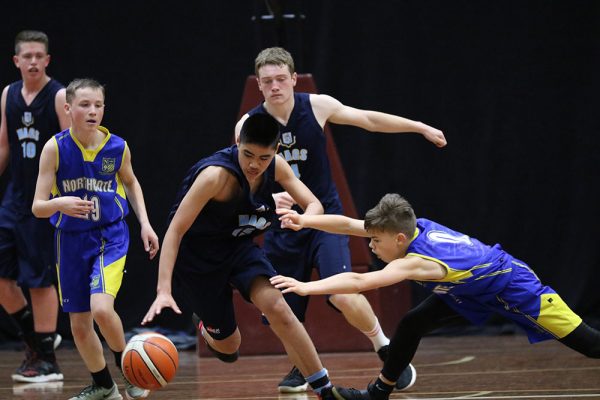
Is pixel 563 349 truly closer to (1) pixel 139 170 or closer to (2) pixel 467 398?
(2) pixel 467 398

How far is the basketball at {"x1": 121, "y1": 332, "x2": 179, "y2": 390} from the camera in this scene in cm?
450

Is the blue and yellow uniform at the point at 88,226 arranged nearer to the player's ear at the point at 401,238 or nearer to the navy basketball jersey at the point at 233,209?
the navy basketball jersey at the point at 233,209

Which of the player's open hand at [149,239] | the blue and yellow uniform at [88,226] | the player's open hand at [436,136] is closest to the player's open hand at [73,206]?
the blue and yellow uniform at [88,226]

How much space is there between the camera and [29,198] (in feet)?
20.4

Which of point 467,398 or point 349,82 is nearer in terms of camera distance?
point 467,398

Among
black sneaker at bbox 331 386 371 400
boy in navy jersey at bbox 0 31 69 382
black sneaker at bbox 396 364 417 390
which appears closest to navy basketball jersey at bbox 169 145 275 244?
black sneaker at bbox 331 386 371 400

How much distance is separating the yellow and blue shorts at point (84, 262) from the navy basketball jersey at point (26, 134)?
128 centimetres

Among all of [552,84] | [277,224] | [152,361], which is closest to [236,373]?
[277,224]

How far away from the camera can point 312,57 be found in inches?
326

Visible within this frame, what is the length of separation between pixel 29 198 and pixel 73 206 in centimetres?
160

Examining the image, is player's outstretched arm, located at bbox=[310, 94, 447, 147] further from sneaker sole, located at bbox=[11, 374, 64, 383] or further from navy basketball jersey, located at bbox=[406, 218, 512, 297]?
sneaker sole, located at bbox=[11, 374, 64, 383]

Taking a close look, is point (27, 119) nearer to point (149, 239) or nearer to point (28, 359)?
point (28, 359)

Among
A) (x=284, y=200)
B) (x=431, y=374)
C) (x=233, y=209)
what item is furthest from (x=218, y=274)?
(x=431, y=374)

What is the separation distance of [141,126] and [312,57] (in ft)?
4.84
